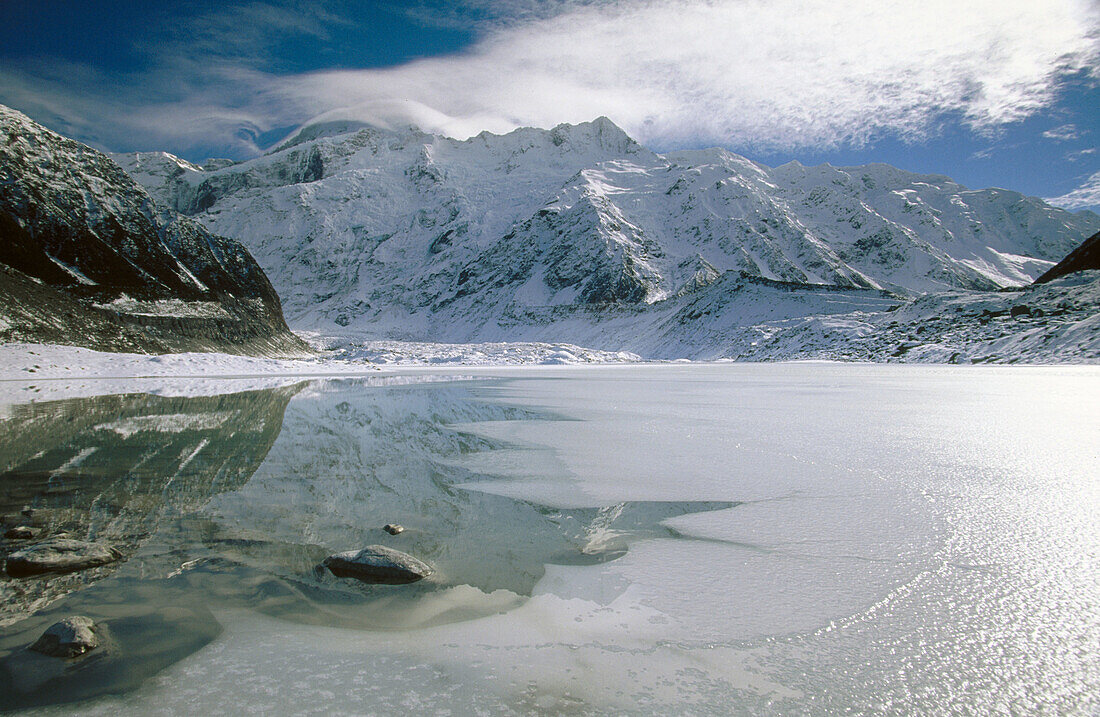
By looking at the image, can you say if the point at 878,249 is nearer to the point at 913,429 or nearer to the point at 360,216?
the point at 360,216

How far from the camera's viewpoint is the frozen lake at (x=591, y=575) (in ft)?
10.2

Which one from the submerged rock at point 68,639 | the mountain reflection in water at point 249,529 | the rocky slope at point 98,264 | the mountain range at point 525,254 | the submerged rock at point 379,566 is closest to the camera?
the submerged rock at point 68,639

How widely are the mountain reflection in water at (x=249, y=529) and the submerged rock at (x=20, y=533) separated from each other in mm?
157

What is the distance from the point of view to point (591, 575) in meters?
4.80

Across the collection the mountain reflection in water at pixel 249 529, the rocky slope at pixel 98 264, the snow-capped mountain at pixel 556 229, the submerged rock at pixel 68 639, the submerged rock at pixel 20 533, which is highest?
the snow-capped mountain at pixel 556 229

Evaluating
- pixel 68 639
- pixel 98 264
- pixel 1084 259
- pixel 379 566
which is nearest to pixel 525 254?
pixel 1084 259

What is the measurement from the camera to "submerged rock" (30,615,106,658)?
3.42m

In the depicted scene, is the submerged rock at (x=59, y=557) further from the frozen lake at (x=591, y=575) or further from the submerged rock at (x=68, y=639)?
the submerged rock at (x=68, y=639)

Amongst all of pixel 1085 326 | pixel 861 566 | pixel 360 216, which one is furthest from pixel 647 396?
pixel 360 216

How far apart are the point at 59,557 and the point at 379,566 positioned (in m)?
2.93

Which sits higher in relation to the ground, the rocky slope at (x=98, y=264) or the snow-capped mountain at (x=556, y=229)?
the snow-capped mountain at (x=556, y=229)

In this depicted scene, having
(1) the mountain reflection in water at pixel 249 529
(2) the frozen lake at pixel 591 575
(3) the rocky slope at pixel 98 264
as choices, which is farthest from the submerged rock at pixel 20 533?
(3) the rocky slope at pixel 98 264

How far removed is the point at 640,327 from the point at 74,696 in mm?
84628

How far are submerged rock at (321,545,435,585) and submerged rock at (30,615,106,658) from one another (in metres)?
1.69
